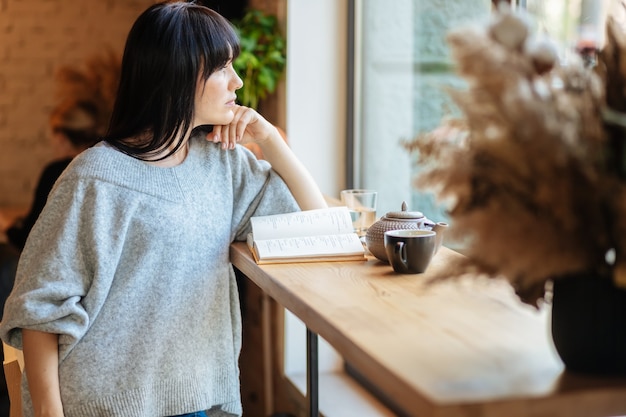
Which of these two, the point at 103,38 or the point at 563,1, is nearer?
the point at 563,1

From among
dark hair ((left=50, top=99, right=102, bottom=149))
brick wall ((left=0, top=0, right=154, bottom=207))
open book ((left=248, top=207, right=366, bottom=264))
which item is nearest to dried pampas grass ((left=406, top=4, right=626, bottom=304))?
open book ((left=248, top=207, right=366, bottom=264))

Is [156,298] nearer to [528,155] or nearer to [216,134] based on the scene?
[216,134]

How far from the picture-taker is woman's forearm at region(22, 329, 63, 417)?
62.5 inches

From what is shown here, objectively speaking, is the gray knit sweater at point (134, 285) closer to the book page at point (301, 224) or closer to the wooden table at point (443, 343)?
the book page at point (301, 224)

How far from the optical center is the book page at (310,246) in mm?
1666

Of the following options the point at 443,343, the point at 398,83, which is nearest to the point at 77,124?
the point at 398,83

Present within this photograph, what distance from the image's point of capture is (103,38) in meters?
A: 5.44

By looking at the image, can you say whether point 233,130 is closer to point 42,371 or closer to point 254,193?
point 254,193

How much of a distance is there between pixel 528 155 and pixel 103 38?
4.93m

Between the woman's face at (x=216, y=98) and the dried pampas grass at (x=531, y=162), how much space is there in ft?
2.83

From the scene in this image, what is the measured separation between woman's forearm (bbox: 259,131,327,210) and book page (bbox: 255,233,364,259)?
17cm

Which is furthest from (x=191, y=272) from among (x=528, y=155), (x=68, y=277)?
(x=528, y=155)

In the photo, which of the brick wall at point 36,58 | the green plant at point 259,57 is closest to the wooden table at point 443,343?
the green plant at point 259,57

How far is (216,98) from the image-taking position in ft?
5.71
